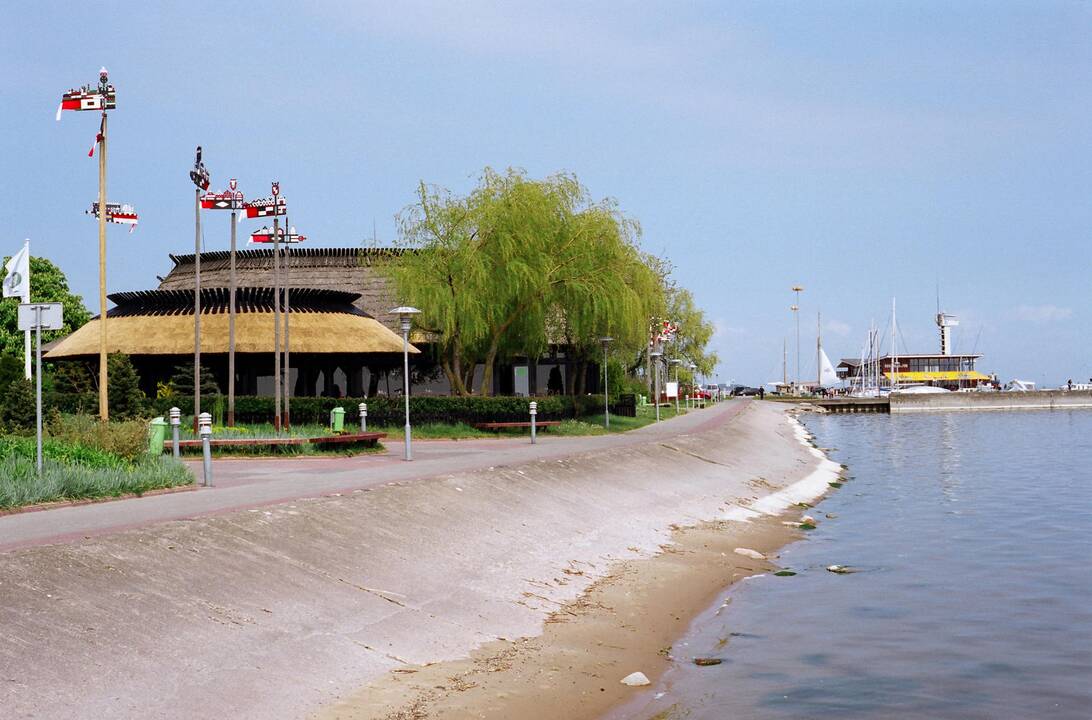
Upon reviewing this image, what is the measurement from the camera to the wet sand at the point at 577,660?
9.25 meters

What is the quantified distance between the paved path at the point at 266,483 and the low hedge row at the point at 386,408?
415cm

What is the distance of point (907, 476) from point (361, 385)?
24965 millimetres

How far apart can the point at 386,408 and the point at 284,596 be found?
28.6 meters

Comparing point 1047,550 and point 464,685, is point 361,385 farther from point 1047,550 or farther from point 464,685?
point 464,685

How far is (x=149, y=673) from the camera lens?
8.48m

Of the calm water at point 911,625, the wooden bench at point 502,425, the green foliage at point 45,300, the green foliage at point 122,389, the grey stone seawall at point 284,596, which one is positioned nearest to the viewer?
the grey stone seawall at point 284,596

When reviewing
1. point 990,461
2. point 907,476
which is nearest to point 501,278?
point 907,476

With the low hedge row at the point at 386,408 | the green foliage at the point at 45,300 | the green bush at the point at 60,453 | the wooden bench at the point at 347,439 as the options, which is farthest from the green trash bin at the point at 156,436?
the green foliage at the point at 45,300

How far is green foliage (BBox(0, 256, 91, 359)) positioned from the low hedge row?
115ft

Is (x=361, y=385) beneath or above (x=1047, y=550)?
above

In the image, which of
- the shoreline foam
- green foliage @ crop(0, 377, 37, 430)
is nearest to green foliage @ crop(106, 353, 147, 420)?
green foliage @ crop(0, 377, 37, 430)

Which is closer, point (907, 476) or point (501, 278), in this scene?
point (907, 476)

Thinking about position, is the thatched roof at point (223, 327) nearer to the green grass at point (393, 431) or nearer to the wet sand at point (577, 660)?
the green grass at point (393, 431)

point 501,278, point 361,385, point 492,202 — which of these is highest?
point 492,202
